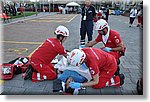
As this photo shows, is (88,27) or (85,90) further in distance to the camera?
(88,27)

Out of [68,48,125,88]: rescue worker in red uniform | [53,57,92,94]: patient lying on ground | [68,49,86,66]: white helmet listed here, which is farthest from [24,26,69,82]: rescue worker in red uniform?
[68,49,86,66]: white helmet

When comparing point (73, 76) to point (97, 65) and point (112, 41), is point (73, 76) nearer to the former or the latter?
point (97, 65)

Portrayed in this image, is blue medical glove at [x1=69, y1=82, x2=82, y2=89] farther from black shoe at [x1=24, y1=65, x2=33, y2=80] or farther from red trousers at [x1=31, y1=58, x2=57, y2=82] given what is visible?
black shoe at [x1=24, y1=65, x2=33, y2=80]

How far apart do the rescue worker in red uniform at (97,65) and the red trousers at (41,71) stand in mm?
776

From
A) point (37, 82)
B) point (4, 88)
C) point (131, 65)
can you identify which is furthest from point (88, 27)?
point (4, 88)

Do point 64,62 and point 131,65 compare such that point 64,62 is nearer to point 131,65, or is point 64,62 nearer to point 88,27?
point 131,65

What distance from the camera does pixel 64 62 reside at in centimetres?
402

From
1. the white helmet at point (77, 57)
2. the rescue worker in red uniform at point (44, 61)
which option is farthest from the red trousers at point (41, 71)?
the white helmet at point (77, 57)

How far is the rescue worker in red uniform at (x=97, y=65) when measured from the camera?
9.29 ft

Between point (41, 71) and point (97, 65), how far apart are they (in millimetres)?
1120

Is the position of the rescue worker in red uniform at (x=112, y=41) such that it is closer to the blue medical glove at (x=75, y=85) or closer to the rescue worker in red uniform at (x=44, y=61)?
the rescue worker in red uniform at (x=44, y=61)

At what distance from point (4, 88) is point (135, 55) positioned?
3691 mm

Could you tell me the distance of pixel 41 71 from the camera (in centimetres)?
372

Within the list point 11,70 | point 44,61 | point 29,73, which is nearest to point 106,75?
point 44,61
